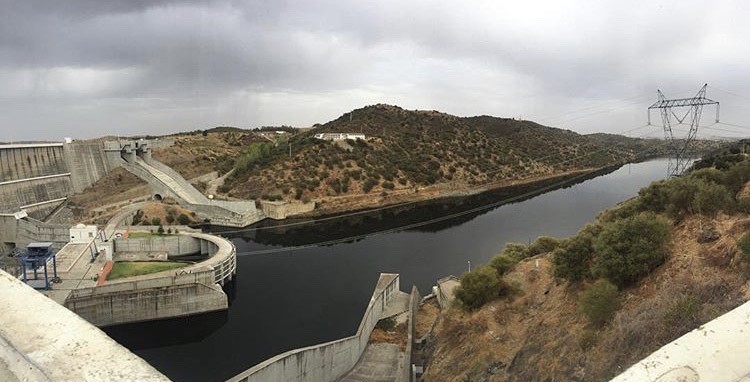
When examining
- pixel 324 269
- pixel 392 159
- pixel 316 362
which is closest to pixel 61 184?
pixel 324 269

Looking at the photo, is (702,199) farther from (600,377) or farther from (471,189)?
(471,189)

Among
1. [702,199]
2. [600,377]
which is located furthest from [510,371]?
[702,199]

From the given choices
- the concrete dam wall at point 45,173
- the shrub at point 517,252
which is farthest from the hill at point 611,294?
the concrete dam wall at point 45,173

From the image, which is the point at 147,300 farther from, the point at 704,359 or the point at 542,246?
the point at 704,359

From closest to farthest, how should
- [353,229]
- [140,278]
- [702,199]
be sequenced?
[702,199]
[140,278]
[353,229]

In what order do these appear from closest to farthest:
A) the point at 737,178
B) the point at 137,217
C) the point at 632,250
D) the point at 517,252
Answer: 1. the point at 632,250
2. the point at 737,178
3. the point at 517,252
4. the point at 137,217

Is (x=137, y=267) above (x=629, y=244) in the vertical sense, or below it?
below

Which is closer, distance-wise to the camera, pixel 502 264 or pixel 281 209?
pixel 502 264
